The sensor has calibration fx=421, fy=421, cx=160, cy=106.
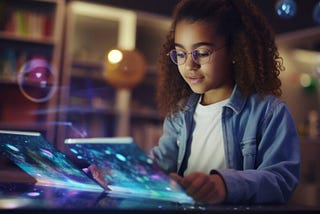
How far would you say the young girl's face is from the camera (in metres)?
0.74

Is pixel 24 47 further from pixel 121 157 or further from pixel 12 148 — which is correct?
pixel 121 157

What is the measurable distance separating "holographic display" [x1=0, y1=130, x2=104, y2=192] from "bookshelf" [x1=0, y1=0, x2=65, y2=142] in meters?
1.81

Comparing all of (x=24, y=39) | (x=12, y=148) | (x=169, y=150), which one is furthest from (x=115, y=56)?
(x=24, y=39)

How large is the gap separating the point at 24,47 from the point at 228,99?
233cm

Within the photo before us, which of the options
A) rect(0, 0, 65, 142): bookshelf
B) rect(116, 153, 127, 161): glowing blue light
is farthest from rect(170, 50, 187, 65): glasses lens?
rect(0, 0, 65, 142): bookshelf

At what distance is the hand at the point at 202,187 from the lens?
562 mm

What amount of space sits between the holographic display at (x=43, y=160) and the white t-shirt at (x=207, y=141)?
19 centimetres

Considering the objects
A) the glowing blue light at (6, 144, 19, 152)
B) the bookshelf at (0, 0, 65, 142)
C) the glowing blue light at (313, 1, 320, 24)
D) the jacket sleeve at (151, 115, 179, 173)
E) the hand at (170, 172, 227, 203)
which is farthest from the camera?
the bookshelf at (0, 0, 65, 142)

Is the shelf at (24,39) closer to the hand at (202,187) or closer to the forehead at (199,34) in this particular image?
the forehead at (199,34)

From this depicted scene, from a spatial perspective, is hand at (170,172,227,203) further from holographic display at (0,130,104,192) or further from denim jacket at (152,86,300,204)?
A: holographic display at (0,130,104,192)

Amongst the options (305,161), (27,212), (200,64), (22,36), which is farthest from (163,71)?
(22,36)

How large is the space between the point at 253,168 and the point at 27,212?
1.30 feet

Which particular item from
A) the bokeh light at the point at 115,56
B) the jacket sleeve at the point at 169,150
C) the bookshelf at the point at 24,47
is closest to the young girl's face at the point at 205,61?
the jacket sleeve at the point at 169,150

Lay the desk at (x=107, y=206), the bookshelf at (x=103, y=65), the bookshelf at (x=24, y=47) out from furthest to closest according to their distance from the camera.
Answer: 1. the bookshelf at (x=103, y=65)
2. the bookshelf at (x=24, y=47)
3. the desk at (x=107, y=206)
